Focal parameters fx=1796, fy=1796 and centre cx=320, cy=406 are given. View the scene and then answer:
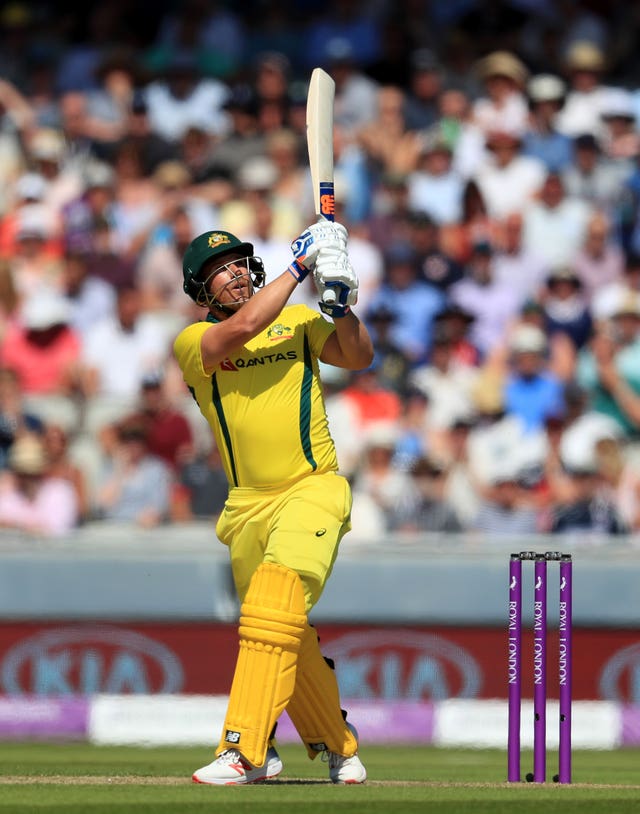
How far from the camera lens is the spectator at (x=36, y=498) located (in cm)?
1059

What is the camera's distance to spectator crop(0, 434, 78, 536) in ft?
34.8

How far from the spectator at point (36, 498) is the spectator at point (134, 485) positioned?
0.26 metres

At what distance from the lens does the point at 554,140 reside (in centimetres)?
1328

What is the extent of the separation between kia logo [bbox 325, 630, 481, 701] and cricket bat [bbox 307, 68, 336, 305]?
3.66 metres

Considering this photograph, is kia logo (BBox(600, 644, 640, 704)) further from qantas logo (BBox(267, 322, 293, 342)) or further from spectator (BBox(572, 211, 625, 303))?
qantas logo (BBox(267, 322, 293, 342))

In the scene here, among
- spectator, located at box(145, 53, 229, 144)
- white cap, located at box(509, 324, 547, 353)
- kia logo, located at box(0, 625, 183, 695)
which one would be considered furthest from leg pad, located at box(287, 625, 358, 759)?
spectator, located at box(145, 53, 229, 144)

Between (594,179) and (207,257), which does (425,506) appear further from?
(207,257)

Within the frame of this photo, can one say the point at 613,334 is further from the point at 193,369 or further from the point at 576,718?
the point at 193,369

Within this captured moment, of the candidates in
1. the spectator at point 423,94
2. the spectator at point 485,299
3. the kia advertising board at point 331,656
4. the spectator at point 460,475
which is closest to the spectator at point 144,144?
the spectator at point 423,94

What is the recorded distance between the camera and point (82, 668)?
9.42m

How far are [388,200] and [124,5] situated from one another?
4091 millimetres

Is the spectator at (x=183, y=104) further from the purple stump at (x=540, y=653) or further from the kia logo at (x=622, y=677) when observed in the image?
the purple stump at (x=540, y=653)

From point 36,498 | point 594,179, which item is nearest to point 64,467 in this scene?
point 36,498

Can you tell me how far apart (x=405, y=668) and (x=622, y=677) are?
113 centimetres
